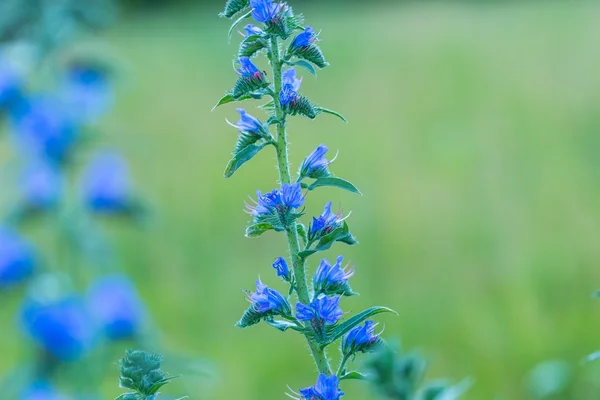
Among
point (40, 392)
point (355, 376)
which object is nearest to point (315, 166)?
point (355, 376)

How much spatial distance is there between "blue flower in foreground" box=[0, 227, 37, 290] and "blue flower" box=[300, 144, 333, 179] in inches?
38.0

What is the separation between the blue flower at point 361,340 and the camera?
0.69 m

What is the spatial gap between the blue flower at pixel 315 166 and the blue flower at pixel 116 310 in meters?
0.92

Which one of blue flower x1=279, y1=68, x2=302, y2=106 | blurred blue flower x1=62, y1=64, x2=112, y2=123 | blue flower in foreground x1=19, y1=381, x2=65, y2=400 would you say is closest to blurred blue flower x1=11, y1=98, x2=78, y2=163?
blurred blue flower x1=62, y1=64, x2=112, y2=123

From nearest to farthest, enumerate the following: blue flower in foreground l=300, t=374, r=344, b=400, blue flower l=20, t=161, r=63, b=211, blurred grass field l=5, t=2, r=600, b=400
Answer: blue flower in foreground l=300, t=374, r=344, b=400, blue flower l=20, t=161, r=63, b=211, blurred grass field l=5, t=2, r=600, b=400

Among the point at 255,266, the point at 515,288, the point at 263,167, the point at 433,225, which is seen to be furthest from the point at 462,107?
the point at 515,288

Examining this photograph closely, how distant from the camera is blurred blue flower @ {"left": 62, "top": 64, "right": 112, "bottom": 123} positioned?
62.6 inches

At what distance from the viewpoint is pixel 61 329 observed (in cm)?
147

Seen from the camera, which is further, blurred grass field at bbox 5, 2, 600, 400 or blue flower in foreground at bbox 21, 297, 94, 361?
blurred grass field at bbox 5, 2, 600, 400

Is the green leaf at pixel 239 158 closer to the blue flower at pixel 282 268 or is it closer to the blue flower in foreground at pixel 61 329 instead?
the blue flower at pixel 282 268

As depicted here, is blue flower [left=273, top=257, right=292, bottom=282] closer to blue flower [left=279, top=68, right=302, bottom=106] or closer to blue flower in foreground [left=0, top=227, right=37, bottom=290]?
blue flower [left=279, top=68, right=302, bottom=106]

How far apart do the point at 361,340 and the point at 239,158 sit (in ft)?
0.53

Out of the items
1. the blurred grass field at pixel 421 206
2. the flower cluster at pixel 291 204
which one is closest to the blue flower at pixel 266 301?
the flower cluster at pixel 291 204

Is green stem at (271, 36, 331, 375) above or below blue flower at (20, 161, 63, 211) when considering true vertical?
below
